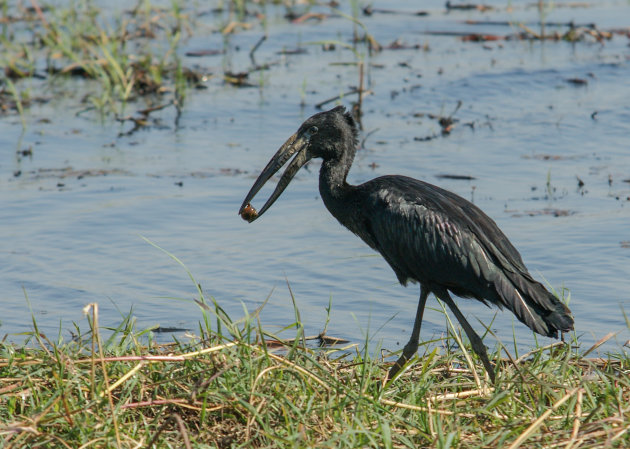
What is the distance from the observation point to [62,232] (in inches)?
292

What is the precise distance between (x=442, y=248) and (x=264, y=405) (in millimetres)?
1563

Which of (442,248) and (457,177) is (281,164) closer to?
(442,248)

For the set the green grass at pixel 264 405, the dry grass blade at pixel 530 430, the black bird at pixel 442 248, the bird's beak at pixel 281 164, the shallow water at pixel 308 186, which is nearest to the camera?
the dry grass blade at pixel 530 430

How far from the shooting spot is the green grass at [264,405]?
3617 millimetres

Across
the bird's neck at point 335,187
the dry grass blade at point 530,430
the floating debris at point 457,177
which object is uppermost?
the bird's neck at point 335,187

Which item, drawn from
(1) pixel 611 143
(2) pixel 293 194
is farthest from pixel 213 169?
(1) pixel 611 143

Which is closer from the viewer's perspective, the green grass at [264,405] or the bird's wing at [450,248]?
the green grass at [264,405]

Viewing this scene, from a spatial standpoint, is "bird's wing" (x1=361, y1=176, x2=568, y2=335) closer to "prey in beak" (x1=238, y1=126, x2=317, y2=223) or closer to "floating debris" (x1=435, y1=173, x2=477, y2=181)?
"prey in beak" (x1=238, y1=126, x2=317, y2=223)

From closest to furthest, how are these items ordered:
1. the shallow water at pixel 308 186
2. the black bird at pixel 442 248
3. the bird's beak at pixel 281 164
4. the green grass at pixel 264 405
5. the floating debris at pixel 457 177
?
the green grass at pixel 264 405
the black bird at pixel 442 248
the bird's beak at pixel 281 164
the shallow water at pixel 308 186
the floating debris at pixel 457 177

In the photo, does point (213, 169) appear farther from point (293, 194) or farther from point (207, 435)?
point (207, 435)

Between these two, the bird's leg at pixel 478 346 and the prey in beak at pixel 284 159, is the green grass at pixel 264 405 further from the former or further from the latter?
the prey in beak at pixel 284 159

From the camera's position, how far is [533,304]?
480 cm

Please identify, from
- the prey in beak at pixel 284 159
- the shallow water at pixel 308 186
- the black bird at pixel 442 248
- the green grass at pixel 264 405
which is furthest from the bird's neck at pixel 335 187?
the green grass at pixel 264 405

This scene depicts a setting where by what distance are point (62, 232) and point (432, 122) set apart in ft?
13.0
